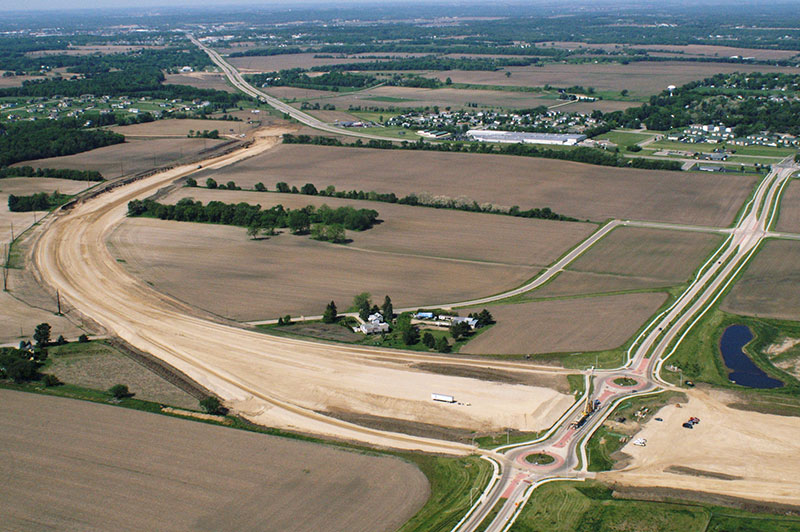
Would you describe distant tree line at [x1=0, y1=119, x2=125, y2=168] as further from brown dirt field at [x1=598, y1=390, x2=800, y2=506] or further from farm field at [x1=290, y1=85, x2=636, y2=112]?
brown dirt field at [x1=598, y1=390, x2=800, y2=506]

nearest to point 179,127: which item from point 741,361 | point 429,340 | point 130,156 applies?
point 130,156

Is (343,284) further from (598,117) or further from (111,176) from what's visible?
(598,117)

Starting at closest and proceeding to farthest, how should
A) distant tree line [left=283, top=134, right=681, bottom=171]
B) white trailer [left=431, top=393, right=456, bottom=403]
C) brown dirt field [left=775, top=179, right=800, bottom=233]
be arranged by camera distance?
white trailer [left=431, top=393, right=456, bottom=403] < brown dirt field [left=775, top=179, right=800, bottom=233] < distant tree line [left=283, top=134, right=681, bottom=171]

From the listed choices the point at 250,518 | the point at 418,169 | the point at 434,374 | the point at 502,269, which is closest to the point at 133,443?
the point at 250,518

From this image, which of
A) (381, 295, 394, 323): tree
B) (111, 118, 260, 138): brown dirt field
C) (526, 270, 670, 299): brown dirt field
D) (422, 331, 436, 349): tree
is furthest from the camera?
(111, 118, 260, 138): brown dirt field

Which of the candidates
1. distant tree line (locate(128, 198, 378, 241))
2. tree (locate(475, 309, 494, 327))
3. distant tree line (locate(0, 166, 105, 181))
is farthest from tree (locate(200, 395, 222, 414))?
distant tree line (locate(0, 166, 105, 181))

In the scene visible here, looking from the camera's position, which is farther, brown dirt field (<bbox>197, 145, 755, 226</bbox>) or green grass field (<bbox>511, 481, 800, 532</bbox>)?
brown dirt field (<bbox>197, 145, 755, 226</bbox>)

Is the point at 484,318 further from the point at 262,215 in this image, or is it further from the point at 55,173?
the point at 55,173
